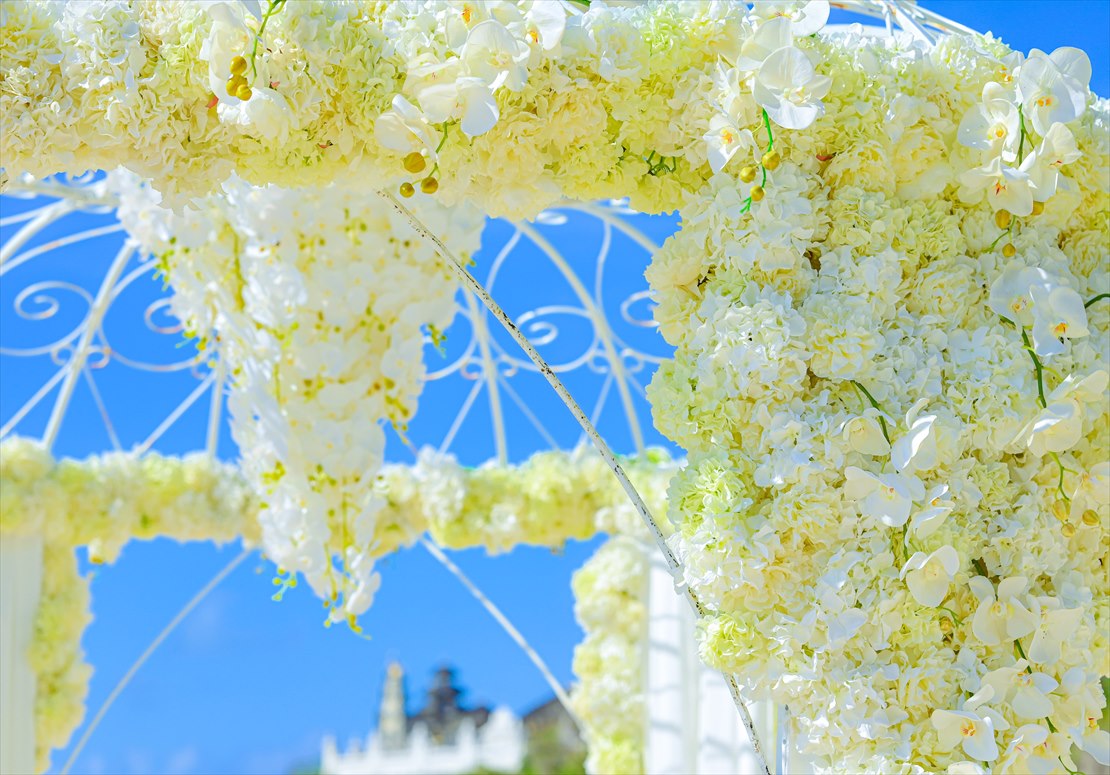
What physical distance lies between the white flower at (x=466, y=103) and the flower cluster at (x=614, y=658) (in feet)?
11.3

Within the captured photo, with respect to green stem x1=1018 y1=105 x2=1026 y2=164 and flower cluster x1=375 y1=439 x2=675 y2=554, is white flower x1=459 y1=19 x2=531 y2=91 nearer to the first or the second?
green stem x1=1018 y1=105 x2=1026 y2=164

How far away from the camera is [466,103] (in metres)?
2.09

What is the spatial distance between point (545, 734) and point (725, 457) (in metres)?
20.2

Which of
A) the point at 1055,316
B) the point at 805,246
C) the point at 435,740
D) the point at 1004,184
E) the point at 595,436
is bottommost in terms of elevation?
the point at 595,436

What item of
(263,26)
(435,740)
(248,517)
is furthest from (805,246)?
(435,740)

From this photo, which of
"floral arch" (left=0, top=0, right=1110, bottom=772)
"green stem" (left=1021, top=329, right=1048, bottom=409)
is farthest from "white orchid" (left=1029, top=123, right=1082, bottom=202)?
"green stem" (left=1021, top=329, right=1048, bottom=409)

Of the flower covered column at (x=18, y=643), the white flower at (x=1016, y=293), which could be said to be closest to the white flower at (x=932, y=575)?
the white flower at (x=1016, y=293)

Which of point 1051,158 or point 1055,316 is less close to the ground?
point 1051,158

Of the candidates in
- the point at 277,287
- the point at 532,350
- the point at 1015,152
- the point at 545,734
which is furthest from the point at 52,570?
the point at 545,734

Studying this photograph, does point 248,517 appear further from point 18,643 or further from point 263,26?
point 263,26

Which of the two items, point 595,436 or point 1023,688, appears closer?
point 1023,688

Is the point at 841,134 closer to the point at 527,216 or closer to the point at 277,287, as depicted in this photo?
the point at 527,216

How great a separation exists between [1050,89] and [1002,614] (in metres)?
0.93

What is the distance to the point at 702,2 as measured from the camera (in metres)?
2.26
